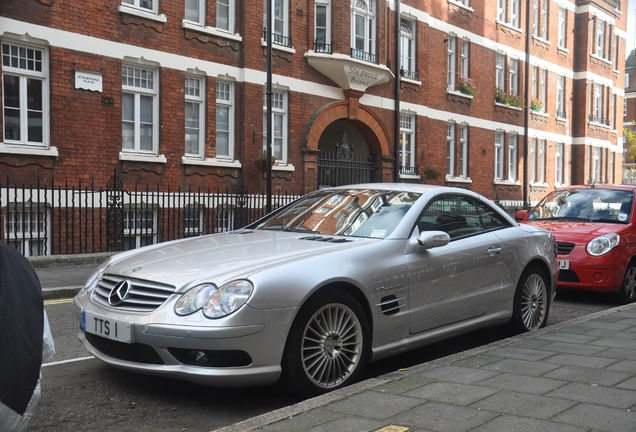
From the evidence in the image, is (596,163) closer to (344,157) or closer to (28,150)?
(344,157)

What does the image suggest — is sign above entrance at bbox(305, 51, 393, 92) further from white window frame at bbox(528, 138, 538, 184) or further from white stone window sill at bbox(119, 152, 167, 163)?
white window frame at bbox(528, 138, 538, 184)

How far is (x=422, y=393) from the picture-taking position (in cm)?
439

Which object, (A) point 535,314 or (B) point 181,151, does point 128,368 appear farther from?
(B) point 181,151

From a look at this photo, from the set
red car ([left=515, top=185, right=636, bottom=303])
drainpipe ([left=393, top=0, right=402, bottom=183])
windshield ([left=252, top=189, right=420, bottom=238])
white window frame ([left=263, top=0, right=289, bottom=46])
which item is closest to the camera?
windshield ([left=252, top=189, right=420, bottom=238])

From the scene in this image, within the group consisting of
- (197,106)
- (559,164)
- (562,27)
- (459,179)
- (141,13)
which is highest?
(562,27)

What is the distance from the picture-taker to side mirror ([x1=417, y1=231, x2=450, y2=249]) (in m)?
5.60

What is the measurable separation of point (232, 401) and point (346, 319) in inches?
38.2

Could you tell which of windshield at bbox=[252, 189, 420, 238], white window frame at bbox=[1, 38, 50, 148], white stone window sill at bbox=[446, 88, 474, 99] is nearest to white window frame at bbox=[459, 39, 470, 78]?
white stone window sill at bbox=[446, 88, 474, 99]

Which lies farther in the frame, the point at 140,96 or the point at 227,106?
the point at 227,106

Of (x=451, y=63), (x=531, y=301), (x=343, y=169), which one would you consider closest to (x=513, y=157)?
(x=451, y=63)

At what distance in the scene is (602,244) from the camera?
9.68 m

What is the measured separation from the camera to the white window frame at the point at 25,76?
14.0 metres

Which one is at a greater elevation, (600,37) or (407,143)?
(600,37)

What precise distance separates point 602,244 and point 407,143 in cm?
1562
